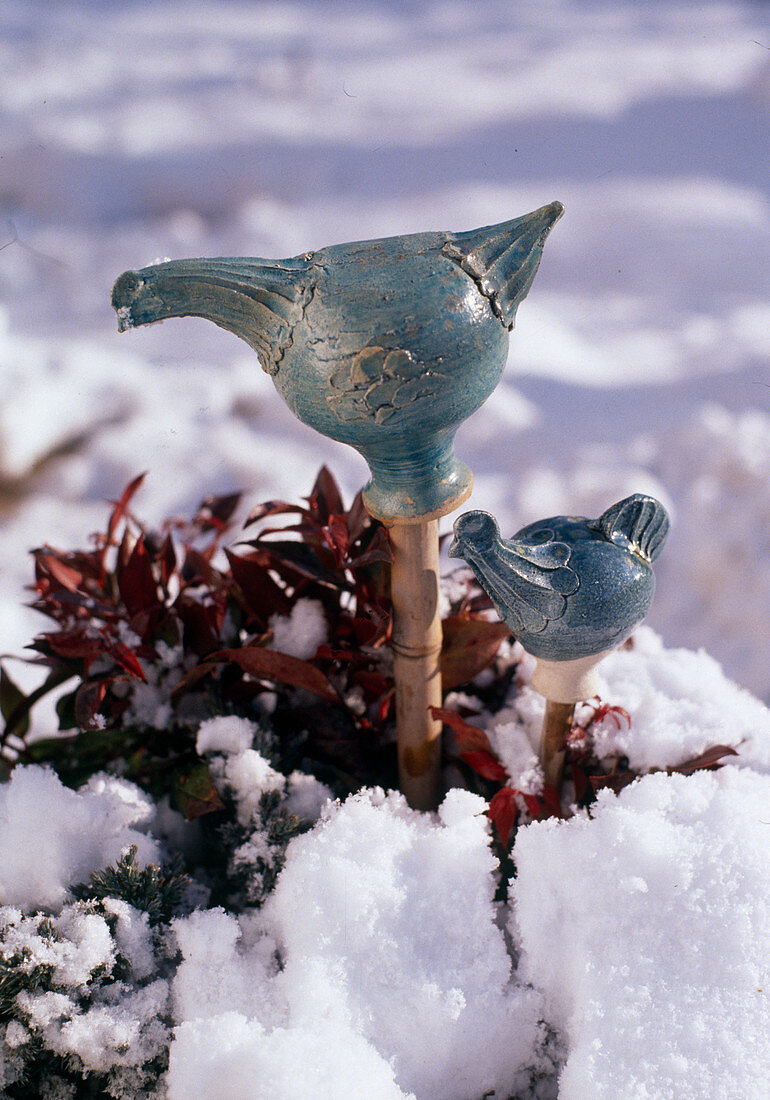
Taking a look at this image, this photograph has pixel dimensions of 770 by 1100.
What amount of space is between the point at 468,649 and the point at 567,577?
0.19 m

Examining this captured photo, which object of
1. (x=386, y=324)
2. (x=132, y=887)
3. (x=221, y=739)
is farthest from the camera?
(x=221, y=739)

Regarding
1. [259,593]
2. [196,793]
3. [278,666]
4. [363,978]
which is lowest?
[363,978]

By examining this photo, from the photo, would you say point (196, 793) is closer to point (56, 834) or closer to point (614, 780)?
point (56, 834)

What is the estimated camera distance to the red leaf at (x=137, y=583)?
81 centimetres

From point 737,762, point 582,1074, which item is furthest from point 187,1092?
point 737,762

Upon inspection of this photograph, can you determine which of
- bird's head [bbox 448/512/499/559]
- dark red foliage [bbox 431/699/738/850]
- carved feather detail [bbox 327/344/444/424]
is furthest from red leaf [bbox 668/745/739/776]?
carved feather detail [bbox 327/344/444/424]

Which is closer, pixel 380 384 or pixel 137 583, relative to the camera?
pixel 380 384

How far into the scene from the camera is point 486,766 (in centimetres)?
72

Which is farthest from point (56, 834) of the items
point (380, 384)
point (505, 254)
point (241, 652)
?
point (505, 254)

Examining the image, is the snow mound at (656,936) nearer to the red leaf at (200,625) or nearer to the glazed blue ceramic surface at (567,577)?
the glazed blue ceramic surface at (567,577)

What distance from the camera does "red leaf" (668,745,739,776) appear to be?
0.68 m

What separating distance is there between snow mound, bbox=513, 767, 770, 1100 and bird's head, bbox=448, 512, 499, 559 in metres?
0.23

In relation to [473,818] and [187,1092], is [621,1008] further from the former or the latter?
[187,1092]

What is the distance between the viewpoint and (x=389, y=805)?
676 millimetres
